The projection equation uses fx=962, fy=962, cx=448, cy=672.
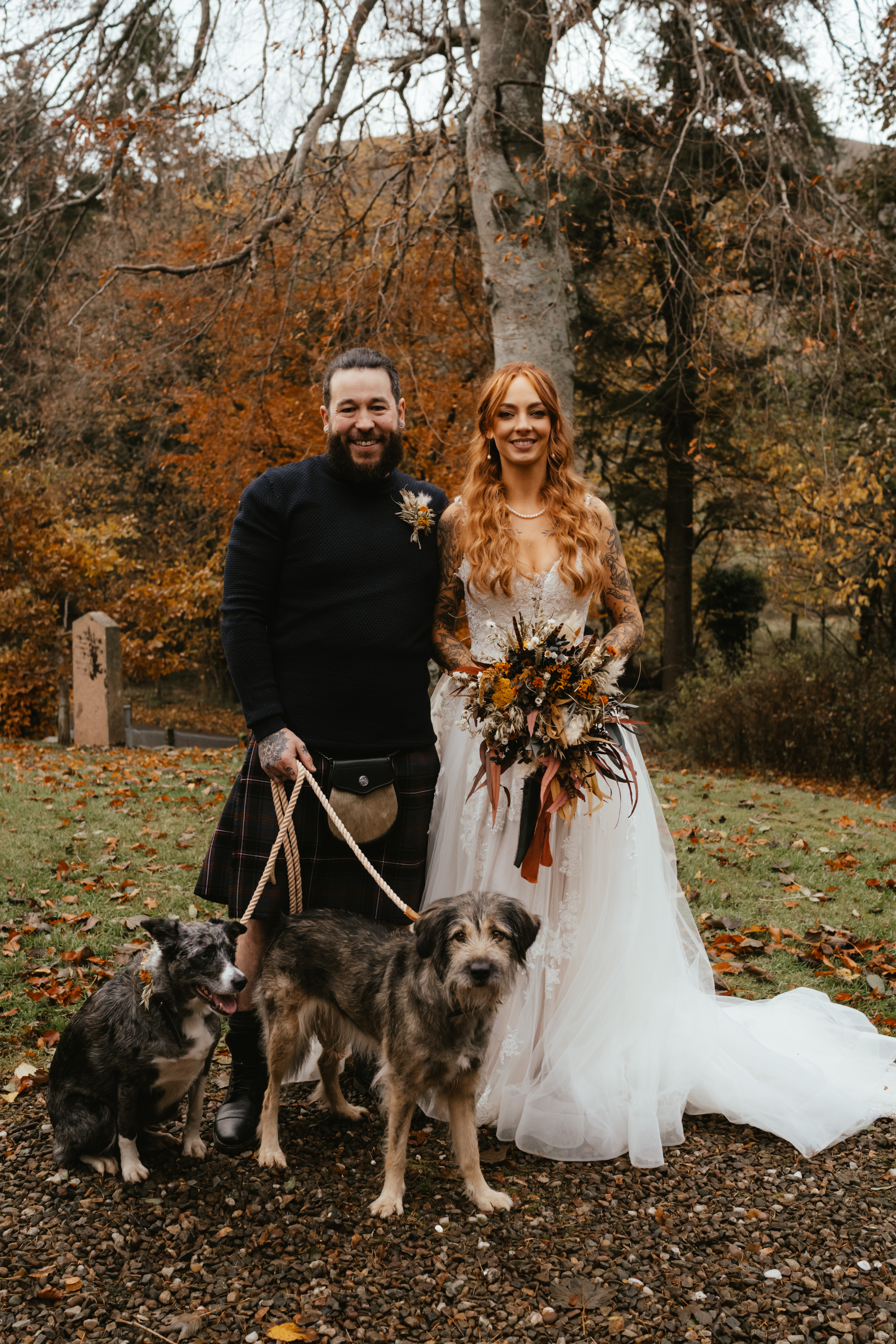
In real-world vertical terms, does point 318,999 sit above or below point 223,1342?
above

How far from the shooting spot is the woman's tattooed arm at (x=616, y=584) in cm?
376

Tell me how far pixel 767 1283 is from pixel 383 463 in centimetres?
282

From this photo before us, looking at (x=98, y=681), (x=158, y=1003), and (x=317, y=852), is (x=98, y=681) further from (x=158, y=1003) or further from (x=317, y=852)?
(x=158, y=1003)

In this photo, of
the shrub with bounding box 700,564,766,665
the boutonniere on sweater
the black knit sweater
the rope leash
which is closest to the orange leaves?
the rope leash

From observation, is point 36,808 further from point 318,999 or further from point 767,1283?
point 767,1283

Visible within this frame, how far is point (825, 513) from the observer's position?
12.1 meters

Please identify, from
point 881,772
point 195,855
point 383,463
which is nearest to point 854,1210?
point 383,463

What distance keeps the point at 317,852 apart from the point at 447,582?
113cm

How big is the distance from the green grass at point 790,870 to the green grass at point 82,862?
330cm

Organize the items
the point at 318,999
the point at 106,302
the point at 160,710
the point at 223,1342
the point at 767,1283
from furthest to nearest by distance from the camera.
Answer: the point at 160,710 → the point at 106,302 → the point at 318,999 → the point at 767,1283 → the point at 223,1342

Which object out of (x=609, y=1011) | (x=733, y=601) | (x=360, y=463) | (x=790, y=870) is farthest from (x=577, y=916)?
(x=733, y=601)

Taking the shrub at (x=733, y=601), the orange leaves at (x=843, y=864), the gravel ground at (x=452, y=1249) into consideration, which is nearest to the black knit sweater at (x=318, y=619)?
the gravel ground at (x=452, y=1249)

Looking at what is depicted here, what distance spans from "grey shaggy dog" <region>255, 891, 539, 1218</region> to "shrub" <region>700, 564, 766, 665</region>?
717 inches

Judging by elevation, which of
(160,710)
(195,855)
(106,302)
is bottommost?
(160,710)
